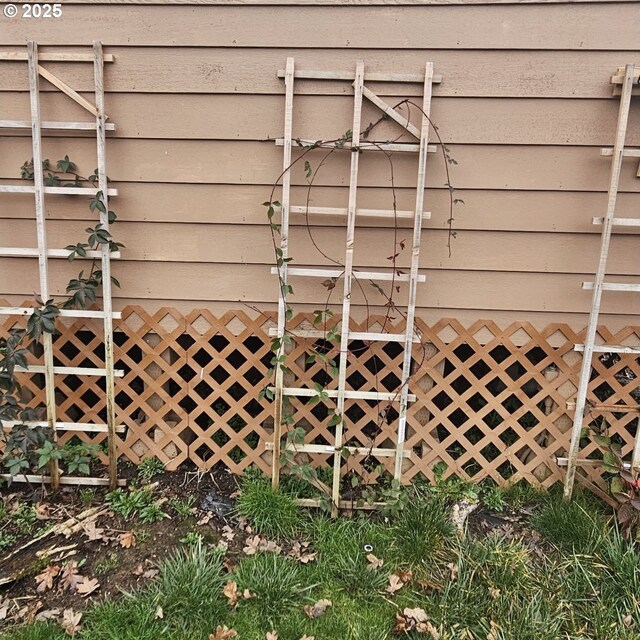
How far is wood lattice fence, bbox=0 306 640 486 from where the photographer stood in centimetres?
280

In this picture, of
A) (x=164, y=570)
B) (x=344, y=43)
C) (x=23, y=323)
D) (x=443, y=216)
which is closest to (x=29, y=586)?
(x=164, y=570)

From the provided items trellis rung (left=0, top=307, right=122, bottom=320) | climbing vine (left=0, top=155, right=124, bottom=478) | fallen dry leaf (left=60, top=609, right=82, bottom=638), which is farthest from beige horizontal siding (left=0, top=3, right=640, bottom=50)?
fallen dry leaf (left=60, top=609, right=82, bottom=638)

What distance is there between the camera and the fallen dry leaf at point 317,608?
2156 millimetres

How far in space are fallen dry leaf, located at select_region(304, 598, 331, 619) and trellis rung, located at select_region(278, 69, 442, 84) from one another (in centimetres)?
243

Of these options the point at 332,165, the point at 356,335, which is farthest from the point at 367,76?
the point at 356,335

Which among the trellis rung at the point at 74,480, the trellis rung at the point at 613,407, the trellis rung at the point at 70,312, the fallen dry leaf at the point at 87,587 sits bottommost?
the fallen dry leaf at the point at 87,587

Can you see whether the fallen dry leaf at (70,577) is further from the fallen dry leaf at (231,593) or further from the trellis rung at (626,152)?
the trellis rung at (626,152)

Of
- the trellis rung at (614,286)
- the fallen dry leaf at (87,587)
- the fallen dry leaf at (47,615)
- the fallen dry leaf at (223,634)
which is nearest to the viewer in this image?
the fallen dry leaf at (223,634)

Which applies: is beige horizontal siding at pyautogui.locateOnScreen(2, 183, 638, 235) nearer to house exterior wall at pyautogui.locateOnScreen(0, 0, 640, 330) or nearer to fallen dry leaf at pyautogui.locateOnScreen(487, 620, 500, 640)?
house exterior wall at pyautogui.locateOnScreen(0, 0, 640, 330)

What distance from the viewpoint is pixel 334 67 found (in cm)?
259

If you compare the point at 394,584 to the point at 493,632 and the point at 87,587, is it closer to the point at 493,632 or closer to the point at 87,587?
the point at 493,632

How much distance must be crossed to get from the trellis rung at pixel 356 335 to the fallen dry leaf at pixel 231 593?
117 centimetres

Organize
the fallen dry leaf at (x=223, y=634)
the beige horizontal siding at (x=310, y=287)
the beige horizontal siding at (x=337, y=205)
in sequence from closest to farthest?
the fallen dry leaf at (x=223, y=634), the beige horizontal siding at (x=337, y=205), the beige horizontal siding at (x=310, y=287)

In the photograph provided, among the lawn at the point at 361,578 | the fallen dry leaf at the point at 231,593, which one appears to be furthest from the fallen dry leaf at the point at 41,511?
the fallen dry leaf at the point at 231,593
